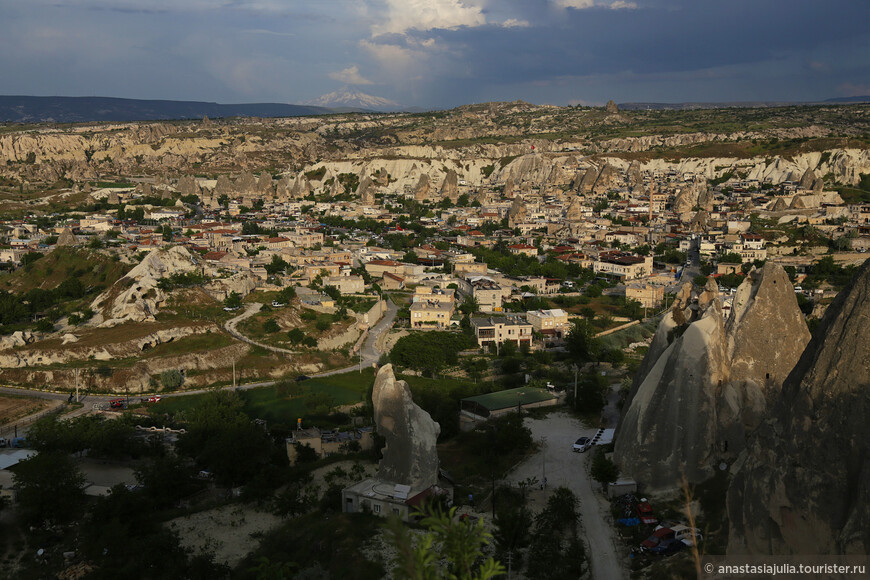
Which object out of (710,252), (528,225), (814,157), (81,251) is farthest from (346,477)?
(814,157)

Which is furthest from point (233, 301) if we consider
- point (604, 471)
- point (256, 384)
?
point (604, 471)

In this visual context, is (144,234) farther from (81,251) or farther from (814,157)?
(814,157)

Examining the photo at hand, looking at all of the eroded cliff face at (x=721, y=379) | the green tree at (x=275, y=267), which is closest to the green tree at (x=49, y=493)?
the eroded cliff face at (x=721, y=379)

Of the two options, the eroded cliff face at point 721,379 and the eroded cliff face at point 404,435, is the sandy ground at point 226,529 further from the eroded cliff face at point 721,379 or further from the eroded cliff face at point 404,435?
the eroded cliff face at point 721,379

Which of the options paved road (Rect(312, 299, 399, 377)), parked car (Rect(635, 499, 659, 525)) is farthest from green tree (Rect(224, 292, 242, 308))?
parked car (Rect(635, 499, 659, 525))

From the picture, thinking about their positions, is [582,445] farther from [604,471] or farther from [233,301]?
[233,301]

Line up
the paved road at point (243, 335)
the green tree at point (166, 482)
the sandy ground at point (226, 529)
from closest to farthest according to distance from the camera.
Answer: the sandy ground at point (226, 529)
the green tree at point (166, 482)
the paved road at point (243, 335)
